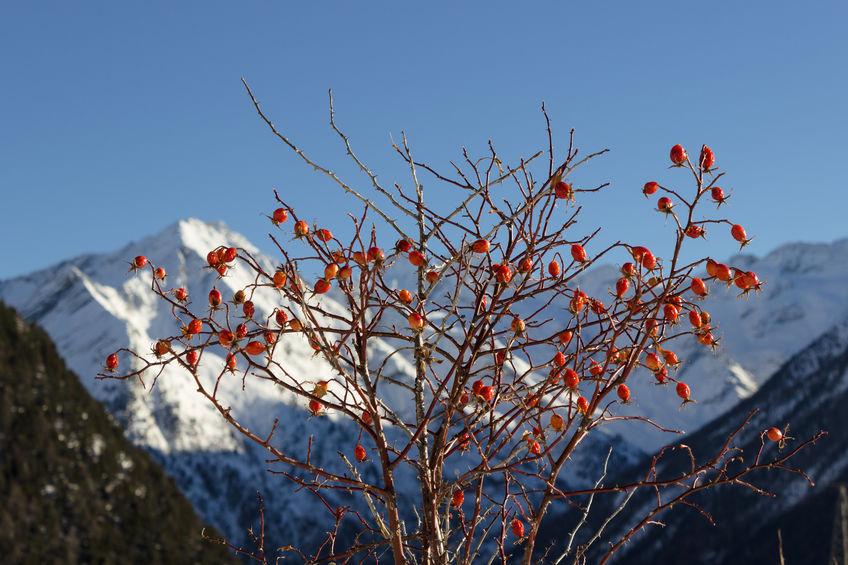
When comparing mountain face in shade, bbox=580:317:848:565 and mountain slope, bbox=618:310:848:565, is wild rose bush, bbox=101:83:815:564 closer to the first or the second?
mountain face in shade, bbox=580:317:848:565

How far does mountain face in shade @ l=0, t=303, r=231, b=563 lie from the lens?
1933 inches

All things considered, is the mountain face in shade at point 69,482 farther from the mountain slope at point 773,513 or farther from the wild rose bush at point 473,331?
the mountain slope at point 773,513

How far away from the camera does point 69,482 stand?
177 feet

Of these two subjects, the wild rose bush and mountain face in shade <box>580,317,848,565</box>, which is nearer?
the wild rose bush

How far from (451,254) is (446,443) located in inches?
35.3

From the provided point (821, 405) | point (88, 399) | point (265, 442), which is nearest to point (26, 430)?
point (88, 399)

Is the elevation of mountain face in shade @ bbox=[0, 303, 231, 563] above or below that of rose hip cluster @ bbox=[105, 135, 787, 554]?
above

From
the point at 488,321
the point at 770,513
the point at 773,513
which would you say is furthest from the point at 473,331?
the point at 770,513

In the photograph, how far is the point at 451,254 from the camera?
4.15 metres

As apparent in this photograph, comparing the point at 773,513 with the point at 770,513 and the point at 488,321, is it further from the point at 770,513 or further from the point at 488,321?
the point at 488,321

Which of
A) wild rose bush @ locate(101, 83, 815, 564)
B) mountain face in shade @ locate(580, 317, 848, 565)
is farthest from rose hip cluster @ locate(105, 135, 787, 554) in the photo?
mountain face in shade @ locate(580, 317, 848, 565)

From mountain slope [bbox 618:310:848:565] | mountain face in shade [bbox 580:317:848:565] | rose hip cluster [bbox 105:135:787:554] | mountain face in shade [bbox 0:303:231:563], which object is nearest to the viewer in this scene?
rose hip cluster [bbox 105:135:787:554]

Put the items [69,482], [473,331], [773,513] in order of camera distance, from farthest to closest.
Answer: [773,513]
[69,482]
[473,331]

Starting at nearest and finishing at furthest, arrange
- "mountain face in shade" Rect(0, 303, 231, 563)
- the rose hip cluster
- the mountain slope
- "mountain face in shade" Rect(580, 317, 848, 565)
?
the rose hip cluster
"mountain face in shade" Rect(0, 303, 231, 563)
"mountain face in shade" Rect(580, 317, 848, 565)
the mountain slope
